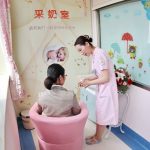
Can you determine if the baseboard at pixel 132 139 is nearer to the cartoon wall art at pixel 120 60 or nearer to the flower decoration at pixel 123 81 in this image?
the flower decoration at pixel 123 81

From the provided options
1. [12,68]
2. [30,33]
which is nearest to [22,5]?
[30,33]

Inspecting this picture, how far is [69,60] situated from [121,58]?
886 millimetres

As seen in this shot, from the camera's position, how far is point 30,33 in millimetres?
A: 3201

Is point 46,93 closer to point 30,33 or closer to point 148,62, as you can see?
point 148,62

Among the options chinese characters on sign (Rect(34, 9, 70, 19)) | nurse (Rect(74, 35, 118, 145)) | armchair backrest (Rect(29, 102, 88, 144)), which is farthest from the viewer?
chinese characters on sign (Rect(34, 9, 70, 19))

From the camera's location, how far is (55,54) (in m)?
3.40

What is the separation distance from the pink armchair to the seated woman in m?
0.08

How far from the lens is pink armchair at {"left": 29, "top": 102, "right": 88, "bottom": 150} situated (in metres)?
1.84

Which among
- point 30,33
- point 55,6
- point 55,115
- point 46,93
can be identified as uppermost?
point 55,6

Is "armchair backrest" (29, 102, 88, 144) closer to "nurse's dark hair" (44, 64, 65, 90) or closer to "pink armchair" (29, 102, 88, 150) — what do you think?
"pink armchair" (29, 102, 88, 150)

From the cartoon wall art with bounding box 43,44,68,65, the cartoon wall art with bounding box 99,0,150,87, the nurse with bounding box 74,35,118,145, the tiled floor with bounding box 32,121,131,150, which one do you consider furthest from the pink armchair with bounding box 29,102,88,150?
the cartoon wall art with bounding box 43,44,68,65

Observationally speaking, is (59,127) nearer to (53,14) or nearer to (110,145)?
(110,145)

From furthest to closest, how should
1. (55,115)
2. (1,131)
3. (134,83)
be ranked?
(134,83), (55,115), (1,131)

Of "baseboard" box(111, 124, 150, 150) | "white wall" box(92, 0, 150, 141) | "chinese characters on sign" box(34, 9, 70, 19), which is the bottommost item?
"baseboard" box(111, 124, 150, 150)
